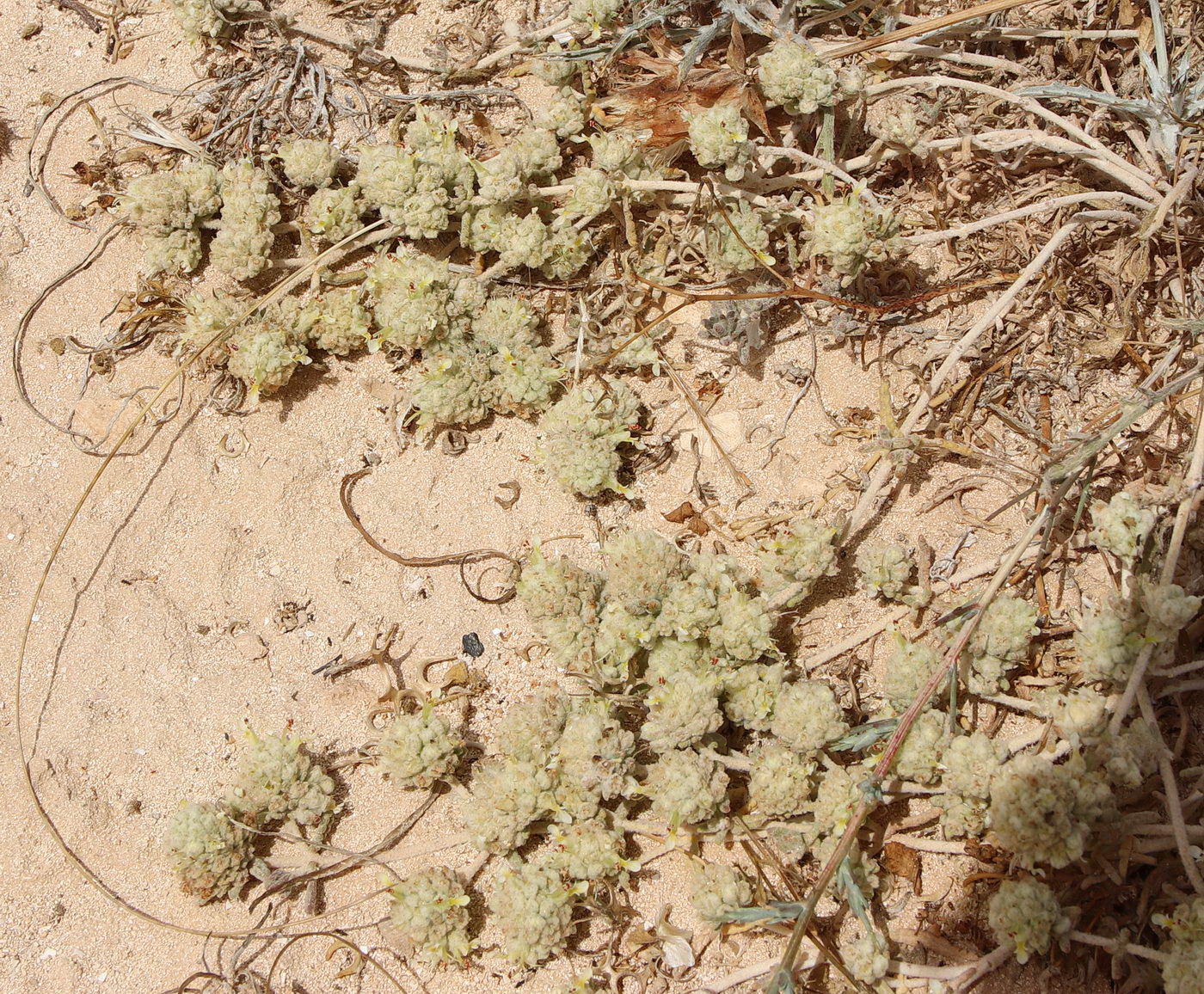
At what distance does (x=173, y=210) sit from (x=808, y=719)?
233 cm

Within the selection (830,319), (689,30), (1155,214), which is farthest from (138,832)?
(1155,214)

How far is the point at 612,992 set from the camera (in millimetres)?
2570

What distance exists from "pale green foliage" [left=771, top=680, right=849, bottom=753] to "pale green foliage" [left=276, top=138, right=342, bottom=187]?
2.02 meters

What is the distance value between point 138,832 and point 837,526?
6.83 feet

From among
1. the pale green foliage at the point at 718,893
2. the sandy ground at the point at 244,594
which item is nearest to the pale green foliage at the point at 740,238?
the sandy ground at the point at 244,594

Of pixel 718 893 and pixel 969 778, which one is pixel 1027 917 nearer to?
pixel 969 778

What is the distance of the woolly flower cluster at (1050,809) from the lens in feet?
7.34

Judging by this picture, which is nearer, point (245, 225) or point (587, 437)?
point (587, 437)

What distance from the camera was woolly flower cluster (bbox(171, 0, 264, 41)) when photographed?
3.23 metres

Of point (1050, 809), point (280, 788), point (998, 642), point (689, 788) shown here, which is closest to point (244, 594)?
point (280, 788)

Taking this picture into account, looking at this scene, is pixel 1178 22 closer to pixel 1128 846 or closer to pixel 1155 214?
pixel 1155 214

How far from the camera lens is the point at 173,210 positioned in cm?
300

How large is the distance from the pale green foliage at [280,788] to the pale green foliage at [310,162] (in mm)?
1617

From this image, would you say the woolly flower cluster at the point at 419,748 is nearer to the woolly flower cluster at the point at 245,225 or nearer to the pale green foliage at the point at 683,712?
the pale green foliage at the point at 683,712
